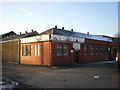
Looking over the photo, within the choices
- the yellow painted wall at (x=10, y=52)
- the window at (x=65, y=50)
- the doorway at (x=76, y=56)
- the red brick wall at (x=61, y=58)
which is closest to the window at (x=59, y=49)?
the red brick wall at (x=61, y=58)

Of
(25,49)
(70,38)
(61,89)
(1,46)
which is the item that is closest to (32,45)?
(25,49)

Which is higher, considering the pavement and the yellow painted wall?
the yellow painted wall

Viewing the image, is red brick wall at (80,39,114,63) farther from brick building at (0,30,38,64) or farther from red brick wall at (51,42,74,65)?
brick building at (0,30,38,64)

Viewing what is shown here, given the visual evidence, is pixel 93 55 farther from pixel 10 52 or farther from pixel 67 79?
pixel 67 79

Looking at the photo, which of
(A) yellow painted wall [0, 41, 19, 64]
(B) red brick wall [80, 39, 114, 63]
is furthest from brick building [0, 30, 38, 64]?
(B) red brick wall [80, 39, 114, 63]

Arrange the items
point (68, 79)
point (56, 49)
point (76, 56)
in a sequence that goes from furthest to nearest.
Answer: point (76, 56), point (56, 49), point (68, 79)

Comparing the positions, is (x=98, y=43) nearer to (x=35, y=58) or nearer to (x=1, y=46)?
(x=35, y=58)

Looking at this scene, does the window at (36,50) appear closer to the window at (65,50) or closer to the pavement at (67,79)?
the window at (65,50)

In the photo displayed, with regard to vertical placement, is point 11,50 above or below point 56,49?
below

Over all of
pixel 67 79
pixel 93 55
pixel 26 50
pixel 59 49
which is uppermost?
pixel 59 49

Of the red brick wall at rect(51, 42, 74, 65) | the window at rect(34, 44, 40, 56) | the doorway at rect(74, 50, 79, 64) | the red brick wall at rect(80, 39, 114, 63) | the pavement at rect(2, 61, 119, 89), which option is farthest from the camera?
the red brick wall at rect(80, 39, 114, 63)

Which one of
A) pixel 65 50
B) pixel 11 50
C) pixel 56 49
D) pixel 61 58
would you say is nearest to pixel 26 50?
pixel 11 50

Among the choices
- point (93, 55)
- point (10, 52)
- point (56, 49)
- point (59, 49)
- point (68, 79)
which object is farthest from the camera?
point (10, 52)

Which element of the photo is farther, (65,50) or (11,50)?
(11,50)
